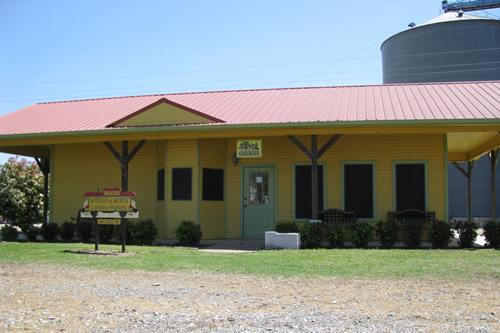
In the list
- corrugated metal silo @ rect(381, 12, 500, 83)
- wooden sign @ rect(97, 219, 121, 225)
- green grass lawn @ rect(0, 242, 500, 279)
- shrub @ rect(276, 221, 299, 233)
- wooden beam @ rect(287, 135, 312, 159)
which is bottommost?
green grass lawn @ rect(0, 242, 500, 279)

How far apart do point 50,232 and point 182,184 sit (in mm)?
4022

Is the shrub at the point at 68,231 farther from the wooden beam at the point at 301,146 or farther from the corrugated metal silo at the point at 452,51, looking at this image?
the corrugated metal silo at the point at 452,51

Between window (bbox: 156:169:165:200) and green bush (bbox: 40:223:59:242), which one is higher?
window (bbox: 156:169:165:200)

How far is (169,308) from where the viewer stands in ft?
22.0

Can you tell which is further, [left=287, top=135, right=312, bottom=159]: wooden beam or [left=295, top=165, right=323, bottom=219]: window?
[left=295, top=165, right=323, bottom=219]: window

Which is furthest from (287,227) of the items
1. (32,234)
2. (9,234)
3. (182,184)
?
→ (9,234)

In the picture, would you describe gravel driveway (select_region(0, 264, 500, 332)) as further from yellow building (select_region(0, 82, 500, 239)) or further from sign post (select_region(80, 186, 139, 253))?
yellow building (select_region(0, 82, 500, 239))

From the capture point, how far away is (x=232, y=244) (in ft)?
49.5

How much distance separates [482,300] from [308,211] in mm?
9366

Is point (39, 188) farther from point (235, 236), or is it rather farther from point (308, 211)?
point (308, 211)

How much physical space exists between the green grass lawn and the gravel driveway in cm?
70

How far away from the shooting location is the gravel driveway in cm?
586

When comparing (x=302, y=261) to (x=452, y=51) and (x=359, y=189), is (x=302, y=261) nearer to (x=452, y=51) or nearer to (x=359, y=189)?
(x=359, y=189)

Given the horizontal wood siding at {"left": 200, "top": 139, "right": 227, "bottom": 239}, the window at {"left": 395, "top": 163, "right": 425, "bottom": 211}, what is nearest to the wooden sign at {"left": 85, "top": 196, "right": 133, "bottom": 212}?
the horizontal wood siding at {"left": 200, "top": 139, "right": 227, "bottom": 239}
